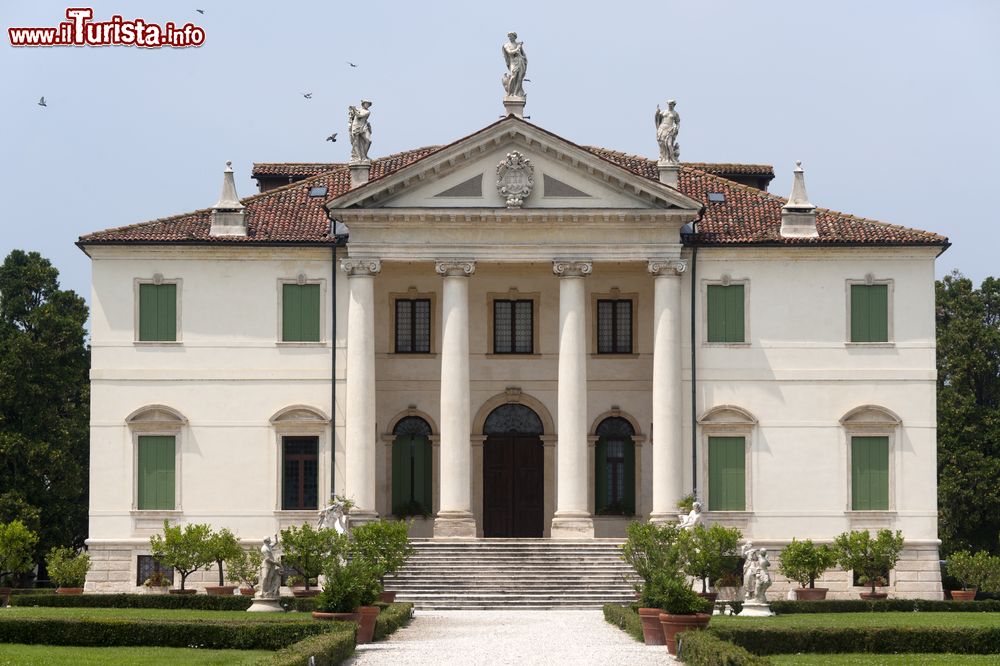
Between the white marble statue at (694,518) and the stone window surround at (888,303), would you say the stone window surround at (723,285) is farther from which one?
the white marble statue at (694,518)

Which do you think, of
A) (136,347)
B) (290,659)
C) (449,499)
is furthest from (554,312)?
(290,659)

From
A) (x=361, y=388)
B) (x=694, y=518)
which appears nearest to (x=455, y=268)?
(x=361, y=388)

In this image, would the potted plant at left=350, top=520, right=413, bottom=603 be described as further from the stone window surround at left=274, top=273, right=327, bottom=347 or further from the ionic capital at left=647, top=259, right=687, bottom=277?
the ionic capital at left=647, top=259, right=687, bottom=277

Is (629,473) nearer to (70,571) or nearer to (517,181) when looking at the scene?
(517,181)

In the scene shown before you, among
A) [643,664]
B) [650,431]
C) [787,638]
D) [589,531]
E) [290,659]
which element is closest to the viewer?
[290,659]

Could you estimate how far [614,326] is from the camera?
5291 centimetres

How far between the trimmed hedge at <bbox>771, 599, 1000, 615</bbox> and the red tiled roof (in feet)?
34.6

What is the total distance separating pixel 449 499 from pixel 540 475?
15.1 feet

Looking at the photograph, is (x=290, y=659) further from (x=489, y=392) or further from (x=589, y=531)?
(x=489, y=392)

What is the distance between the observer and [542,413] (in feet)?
174

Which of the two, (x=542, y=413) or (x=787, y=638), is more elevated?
(x=542, y=413)

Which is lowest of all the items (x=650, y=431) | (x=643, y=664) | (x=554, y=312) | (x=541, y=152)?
(x=643, y=664)

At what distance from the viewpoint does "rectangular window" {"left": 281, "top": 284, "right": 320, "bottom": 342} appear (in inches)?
1999

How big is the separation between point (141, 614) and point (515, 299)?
16.9m
